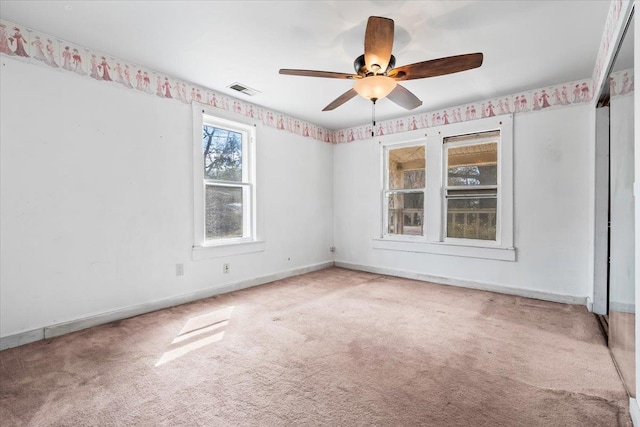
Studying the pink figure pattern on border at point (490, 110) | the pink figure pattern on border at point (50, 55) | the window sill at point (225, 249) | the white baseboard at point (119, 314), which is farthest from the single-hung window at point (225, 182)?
Answer: the pink figure pattern on border at point (490, 110)

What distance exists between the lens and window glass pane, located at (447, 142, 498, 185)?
13.3 feet

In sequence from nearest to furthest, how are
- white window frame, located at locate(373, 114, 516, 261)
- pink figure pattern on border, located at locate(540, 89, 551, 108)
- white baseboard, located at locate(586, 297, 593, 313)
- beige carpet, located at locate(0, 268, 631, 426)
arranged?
1. beige carpet, located at locate(0, 268, 631, 426)
2. white baseboard, located at locate(586, 297, 593, 313)
3. pink figure pattern on border, located at locate(540, 89, 551, 108)
4. white window frame, located at locate(373, 114, 516, 261)

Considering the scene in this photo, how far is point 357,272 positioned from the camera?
5.08 metres

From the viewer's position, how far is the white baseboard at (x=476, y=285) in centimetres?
347

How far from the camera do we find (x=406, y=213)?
4.82 m

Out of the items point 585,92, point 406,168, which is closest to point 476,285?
point 406,168

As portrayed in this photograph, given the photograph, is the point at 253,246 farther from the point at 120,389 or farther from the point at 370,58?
the point at 370,58

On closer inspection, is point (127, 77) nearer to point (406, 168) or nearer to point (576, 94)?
point (406, 168)

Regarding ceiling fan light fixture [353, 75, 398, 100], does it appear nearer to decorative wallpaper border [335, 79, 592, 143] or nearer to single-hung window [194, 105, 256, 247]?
single-hung window [194, 105, 256, 247]

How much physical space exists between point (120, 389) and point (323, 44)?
2876 millimetres

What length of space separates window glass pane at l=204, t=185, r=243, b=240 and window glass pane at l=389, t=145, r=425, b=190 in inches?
96.8

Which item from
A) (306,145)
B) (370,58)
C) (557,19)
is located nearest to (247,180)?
(306,145)

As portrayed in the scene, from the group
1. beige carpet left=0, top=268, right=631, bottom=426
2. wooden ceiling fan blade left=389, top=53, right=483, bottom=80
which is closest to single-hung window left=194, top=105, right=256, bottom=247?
beige carpet left=0, top=268, right=631, bottom=426

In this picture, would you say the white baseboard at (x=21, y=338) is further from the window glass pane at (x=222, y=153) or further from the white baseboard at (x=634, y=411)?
the white baseboard at (x=634, y=411)
